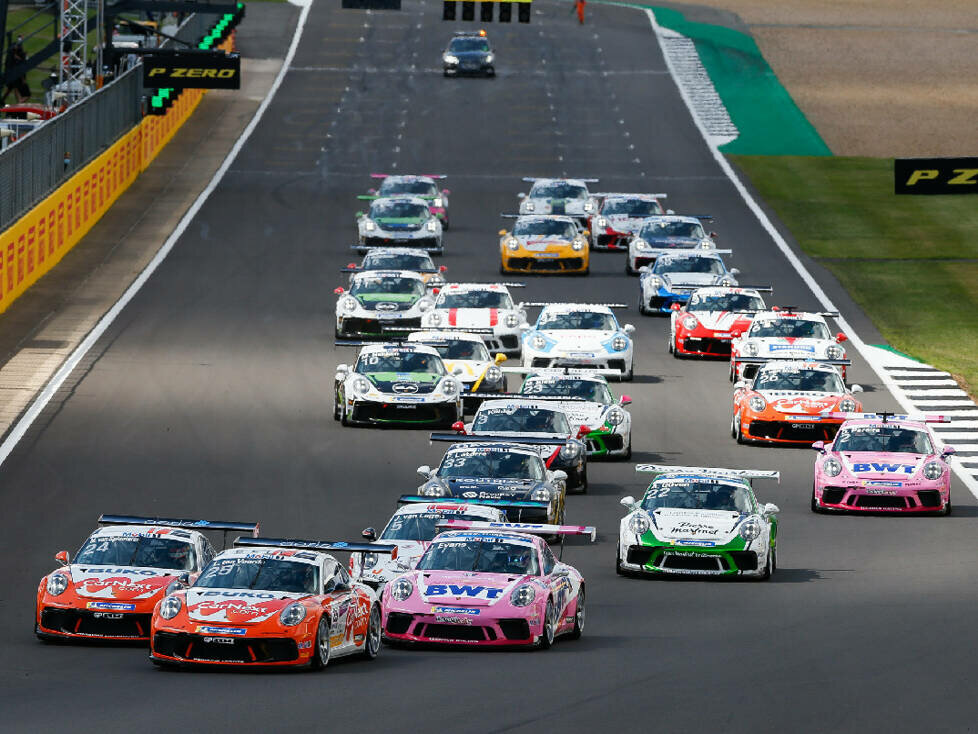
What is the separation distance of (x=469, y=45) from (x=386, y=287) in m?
45.4

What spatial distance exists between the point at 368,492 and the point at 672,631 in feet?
29.5

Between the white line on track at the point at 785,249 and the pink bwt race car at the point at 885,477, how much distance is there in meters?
2.01

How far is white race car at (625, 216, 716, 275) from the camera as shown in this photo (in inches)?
2028

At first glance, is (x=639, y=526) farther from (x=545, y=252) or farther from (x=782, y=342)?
(x=545, y=252)

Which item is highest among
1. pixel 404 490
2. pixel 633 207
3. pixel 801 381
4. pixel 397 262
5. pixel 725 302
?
pixel 404 490

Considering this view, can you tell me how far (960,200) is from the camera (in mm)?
68000

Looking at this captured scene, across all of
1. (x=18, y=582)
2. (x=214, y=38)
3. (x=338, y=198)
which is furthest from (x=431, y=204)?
(x=18, y=582)

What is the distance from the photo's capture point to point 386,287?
42844mm

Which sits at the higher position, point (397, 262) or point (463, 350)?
point (463, 350)

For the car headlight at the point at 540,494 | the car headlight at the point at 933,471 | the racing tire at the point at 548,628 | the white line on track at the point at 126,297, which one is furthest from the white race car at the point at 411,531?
the white line on track at the point at 126,297

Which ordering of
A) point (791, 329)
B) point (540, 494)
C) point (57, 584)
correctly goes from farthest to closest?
point (791, 329), point (540, 494), point (57, 584)

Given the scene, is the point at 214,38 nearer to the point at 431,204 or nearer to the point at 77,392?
the point at 431,204

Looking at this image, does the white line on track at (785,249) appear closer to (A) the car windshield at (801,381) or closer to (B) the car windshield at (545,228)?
(A) the car windshield at (801,381)

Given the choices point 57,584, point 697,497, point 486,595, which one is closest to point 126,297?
point 697,497
